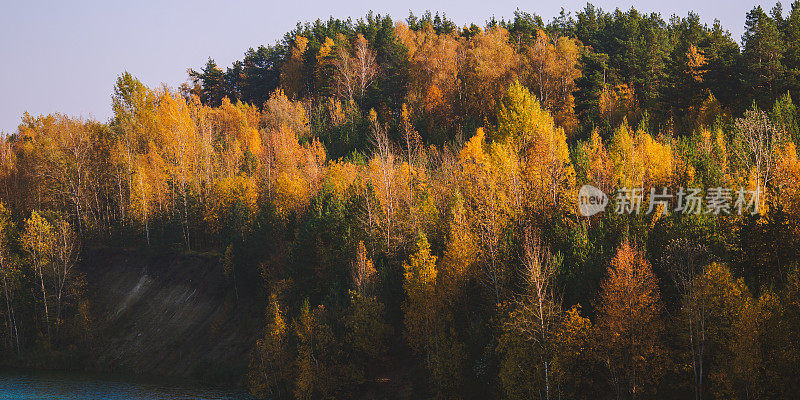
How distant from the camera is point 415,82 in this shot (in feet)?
285

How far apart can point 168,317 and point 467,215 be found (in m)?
37.9

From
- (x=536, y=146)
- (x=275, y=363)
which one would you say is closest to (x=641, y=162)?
(x=536, y=146)

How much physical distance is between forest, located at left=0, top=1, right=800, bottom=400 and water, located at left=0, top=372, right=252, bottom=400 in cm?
363

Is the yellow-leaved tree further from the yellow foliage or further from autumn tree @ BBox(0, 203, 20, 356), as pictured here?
autumn tree @ BBox(0, 203, 20, 356)

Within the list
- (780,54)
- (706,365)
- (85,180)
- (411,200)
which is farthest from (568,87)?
(85,180)

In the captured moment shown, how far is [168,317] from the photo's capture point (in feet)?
229

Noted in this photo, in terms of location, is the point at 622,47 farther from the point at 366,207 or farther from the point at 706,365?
the point at 706,365

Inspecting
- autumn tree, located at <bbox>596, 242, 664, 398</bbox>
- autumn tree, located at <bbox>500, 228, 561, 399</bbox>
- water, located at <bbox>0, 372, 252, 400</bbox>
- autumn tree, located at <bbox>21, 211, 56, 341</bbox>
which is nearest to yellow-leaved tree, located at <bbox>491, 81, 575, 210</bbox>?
autumn tree, located at <bbox>500, 228, 561, 399</bbox>

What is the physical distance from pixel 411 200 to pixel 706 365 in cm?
2698

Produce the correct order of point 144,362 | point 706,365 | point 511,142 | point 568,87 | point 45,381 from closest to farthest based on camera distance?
point 706,365 < point 511,142 < point 45,381 < point 144,362 < point 568,87

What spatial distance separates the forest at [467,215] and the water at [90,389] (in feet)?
11.9

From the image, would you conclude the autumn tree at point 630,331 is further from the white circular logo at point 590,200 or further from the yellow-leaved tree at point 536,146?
the yellow-leaved tree at point 536,146

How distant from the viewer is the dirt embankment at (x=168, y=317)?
208ft

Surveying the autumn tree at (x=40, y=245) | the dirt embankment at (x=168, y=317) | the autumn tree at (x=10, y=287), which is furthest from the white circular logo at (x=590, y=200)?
the autumn tree at (x=10, y=287)
